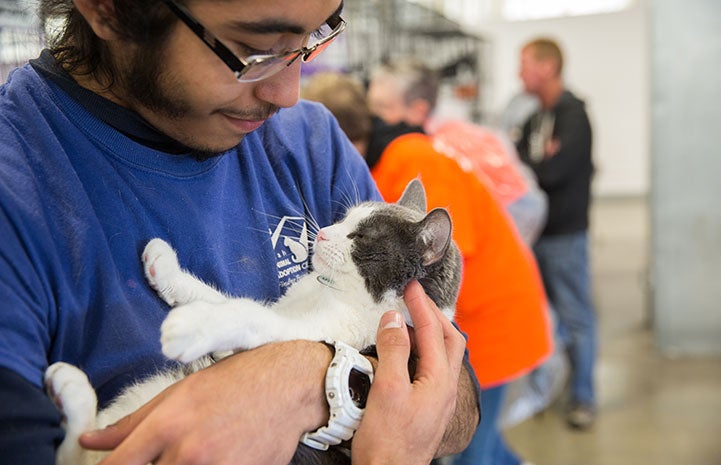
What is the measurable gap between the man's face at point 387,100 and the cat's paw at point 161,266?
216 cm

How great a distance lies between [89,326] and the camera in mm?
897

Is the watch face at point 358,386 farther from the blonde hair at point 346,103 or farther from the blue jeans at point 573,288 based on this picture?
the blue jeans at point 573,288

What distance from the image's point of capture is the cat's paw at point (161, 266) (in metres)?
0.94

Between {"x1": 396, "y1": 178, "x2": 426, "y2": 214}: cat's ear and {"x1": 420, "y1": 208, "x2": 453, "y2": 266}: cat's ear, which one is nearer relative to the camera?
{"x1": 420, "y1": 208, "x2": 453, "y2": 266}: cat's ear

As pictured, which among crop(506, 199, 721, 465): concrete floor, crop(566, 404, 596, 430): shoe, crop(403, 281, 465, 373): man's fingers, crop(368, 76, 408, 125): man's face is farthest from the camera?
crop(566, 404, 596, 430): shoe

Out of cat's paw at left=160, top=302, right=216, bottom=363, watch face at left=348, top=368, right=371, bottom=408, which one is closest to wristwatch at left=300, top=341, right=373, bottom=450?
watch face at left=348, top=368, right=371, bottom=408

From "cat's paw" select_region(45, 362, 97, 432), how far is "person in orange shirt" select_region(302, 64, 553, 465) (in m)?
1.53

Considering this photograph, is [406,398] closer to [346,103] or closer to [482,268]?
[482,268]

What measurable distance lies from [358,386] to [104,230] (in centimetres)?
39

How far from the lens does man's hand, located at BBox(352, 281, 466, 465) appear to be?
2.98ft

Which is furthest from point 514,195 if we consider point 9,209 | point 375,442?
point 9,209

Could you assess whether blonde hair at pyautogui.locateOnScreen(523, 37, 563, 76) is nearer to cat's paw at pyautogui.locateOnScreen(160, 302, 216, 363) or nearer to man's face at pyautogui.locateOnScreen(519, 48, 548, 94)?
man's face at pyautogui.locateOnScreen(519, 48, 548, 94)

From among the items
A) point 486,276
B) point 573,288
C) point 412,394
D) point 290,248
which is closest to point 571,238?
point 573,288

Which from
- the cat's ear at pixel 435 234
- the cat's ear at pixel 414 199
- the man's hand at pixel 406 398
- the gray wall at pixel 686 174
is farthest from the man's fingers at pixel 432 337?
the gray wall at pixel 686 174
